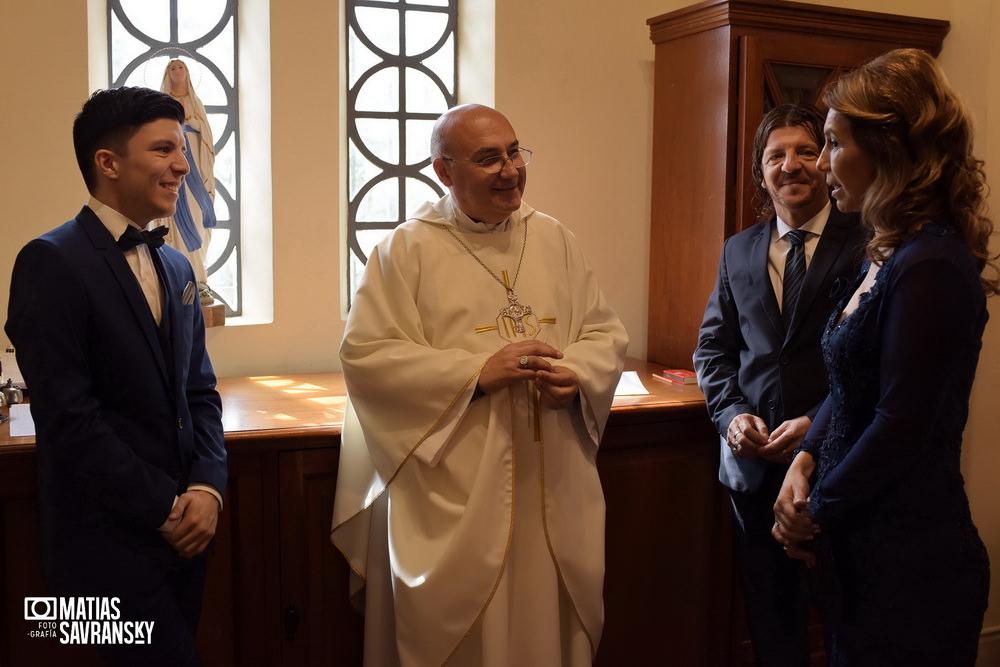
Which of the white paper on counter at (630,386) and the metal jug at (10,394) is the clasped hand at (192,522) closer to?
the metal jug at (10,394)

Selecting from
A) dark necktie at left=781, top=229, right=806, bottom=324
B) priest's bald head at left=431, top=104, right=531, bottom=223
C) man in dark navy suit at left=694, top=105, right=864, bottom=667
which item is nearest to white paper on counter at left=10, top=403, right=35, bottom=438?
priest's bald head at left=431, top=104, right=531, bottom=223

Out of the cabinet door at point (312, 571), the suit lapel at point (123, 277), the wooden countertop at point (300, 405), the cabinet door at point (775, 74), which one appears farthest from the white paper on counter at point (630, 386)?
A: the suit lapel at point (123, 277)

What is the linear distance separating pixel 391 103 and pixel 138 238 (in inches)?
84.2

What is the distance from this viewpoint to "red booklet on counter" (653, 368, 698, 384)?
147 inches

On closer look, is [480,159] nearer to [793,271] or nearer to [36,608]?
[793,271]

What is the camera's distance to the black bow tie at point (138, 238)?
2363 millimetres

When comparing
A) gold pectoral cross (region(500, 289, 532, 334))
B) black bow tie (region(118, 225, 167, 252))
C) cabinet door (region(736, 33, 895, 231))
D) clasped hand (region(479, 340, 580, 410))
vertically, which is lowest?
clasped hand (region(479, 340, 580, 410))

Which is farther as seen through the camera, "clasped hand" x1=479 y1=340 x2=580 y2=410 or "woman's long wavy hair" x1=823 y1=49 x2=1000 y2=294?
"clasped hand" x1=479 y1=340 x2=580 y2=410

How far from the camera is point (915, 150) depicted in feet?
6.64

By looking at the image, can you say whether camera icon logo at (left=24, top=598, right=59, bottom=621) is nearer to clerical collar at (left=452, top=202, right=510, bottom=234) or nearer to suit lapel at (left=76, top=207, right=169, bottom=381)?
suit lapel at (left=76, top=207, right=169, bottom=381)

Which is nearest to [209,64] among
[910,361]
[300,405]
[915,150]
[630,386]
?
[300,405]

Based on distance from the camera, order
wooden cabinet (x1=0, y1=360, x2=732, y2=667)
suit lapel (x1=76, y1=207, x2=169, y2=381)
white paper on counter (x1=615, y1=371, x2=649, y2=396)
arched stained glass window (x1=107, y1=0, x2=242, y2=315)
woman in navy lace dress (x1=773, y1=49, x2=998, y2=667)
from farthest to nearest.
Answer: arched stained glass window (x1=107, y1=0, x2=242, y2=315)
white paper on counter (x1=615, y1=371, x2=649, y2=396)
wooden cabinet (x1=0, y1=360, x2=732, y2=667)
suit lapel (x1=76, y1=207, x2=169, y2=381)
woman in navy lace dress (x1=773, y1=49, x2=998, y2=667)

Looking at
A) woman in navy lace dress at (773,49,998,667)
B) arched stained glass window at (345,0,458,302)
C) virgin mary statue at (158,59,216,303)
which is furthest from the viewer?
arched stained glass window at (345,0,458,302)

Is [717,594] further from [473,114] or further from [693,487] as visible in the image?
[473,114]
